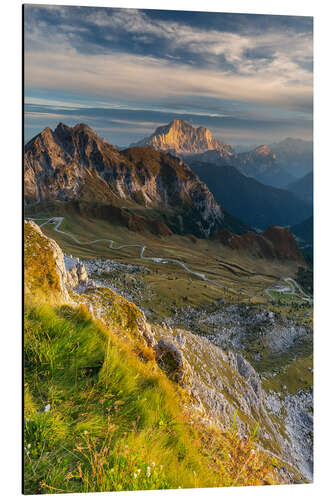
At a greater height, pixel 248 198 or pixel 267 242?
pixel 248 198

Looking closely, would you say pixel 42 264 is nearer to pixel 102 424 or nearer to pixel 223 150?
pixel 102 424

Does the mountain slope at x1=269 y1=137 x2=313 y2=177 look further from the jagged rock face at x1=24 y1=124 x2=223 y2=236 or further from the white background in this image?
the jagged rock face at x1=24 y1=124 x2=223 y2=236

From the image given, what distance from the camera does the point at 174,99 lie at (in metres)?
9.27

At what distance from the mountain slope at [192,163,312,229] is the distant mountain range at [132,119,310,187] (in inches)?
17.0

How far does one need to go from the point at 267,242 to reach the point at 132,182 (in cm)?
550

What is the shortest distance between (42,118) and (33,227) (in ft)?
8.83

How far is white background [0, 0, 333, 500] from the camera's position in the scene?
5891 millimetres

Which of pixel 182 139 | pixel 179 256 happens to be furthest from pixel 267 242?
pixel 182 139

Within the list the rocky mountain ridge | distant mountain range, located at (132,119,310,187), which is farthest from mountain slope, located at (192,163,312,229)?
the rocky mountain ridge
